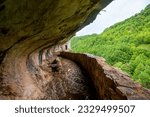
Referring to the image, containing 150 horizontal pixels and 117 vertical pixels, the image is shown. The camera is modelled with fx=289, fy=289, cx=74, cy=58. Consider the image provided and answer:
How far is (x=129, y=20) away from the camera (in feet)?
242

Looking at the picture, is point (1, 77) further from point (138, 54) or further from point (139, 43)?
point (139, 43)

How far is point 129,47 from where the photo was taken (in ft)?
194

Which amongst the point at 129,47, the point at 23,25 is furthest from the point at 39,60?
the point at 129,47

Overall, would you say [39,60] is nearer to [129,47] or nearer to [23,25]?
[23,25]

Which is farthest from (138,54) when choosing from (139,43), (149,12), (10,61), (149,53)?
(10,61)

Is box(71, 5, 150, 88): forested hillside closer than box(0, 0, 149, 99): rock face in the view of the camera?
No

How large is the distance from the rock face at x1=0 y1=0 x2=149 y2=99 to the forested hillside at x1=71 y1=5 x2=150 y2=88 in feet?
122

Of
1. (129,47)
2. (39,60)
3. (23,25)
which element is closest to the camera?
(23,25)

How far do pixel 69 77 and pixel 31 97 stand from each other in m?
3.18

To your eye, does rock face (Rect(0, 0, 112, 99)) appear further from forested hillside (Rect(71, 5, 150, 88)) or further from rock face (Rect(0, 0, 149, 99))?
forested hillside (Rect(71, 5, 150, 88))

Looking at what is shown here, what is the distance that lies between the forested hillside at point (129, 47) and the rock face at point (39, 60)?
122 ft

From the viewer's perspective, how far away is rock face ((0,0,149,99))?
5.27 metres

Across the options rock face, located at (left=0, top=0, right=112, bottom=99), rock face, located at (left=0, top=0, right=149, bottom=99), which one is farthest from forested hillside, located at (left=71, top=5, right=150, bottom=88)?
rock face, located at (left=0, top=0, right=112, bottom=99)

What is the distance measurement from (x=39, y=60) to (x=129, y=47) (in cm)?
4786
